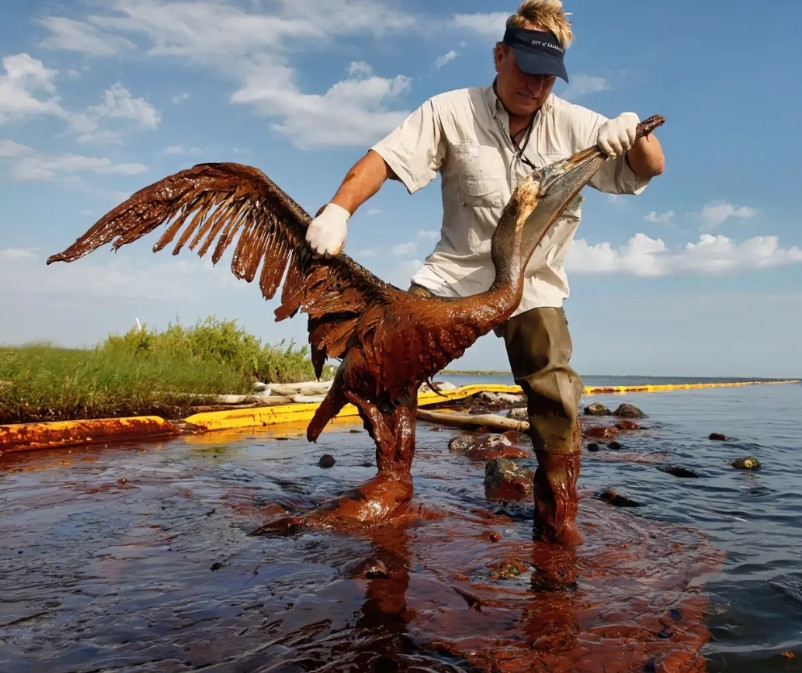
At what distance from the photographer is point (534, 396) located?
158 inches

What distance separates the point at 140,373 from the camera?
346 inches

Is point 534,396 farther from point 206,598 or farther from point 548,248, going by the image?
point 206,598

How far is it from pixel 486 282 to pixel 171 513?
8.16ft

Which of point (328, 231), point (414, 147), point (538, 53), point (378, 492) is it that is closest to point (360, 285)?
point (328, 231)

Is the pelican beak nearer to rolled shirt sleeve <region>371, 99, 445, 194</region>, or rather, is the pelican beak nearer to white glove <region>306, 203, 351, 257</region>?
rolled shirt sleeve <region>371, 99, 445, 194</region>

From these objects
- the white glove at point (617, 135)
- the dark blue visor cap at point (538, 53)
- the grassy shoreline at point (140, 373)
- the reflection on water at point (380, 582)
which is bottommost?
the reflection on water at point (380, 582)

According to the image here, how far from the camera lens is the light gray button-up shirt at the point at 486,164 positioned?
164 inches

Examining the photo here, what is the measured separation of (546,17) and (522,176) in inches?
38.1

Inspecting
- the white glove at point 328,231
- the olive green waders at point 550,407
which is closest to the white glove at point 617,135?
the olive green waders at point 550,407

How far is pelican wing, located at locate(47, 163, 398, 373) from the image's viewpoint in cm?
385

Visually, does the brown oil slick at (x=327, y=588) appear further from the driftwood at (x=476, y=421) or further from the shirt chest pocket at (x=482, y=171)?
the driftwood at (x=476, y=421)

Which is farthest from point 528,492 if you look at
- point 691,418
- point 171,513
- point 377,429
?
point 691,418

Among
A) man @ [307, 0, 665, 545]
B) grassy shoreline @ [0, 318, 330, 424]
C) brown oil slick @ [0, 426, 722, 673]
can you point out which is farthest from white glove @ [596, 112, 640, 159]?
grassy shoreline @ [0, 318, 330, 424]

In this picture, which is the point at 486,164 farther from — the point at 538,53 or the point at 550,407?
the point at 550,407
